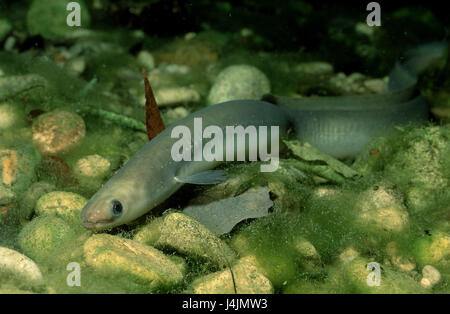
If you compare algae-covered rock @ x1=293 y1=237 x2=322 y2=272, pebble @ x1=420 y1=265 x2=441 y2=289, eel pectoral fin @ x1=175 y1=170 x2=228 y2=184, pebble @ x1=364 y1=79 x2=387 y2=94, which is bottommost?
pebble @ x1=420 y1=265 x2=441 y2=289

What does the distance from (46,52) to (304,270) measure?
5016 mm

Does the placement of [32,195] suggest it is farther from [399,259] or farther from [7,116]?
[399,259]

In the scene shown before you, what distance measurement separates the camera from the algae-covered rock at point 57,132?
3248 mm

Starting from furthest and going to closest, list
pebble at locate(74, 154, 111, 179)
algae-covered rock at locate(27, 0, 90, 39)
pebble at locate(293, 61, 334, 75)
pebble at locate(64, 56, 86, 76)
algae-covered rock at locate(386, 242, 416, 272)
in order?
algae-covered rock at locate(27, 0, 90, 39) < pebble at locate(293, 61, 334, 75) < pebble at locate(64, 56, 86, 76) < pebble at locate(74, 154, 111, 179) < algae-covered rock at locate(386, 242, 416, 272)

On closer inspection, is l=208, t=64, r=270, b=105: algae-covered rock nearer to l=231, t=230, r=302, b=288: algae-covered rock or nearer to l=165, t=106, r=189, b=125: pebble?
l=165, t=106, r=189, b=125: pebble

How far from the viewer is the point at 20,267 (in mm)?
1957

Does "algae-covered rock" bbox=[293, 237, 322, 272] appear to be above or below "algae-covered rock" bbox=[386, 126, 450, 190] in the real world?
below

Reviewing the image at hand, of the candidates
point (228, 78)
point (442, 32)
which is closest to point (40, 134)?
point (228, 78)

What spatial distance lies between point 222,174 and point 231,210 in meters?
0.28

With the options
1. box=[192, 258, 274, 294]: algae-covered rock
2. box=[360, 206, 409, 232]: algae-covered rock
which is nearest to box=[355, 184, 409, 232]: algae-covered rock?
box=[360, 206, 409, 232]: algae-covered rock

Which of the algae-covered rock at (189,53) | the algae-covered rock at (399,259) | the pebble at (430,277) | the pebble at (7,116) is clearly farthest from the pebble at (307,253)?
the algae-covered rock at (189,53)

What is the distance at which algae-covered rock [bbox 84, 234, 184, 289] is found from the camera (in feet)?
6.31

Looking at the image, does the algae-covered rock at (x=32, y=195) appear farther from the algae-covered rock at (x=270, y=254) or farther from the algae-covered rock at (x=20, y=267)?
the algae-covered rock at (x=270, y=254)

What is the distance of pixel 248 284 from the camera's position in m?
1.95
